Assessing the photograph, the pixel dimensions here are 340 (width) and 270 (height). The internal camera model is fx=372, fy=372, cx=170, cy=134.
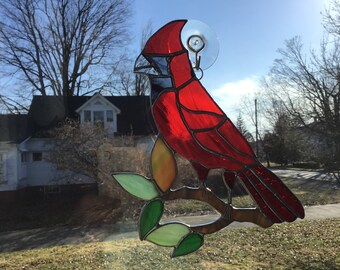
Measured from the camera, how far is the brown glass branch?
5.05 meters

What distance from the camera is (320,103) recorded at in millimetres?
9906

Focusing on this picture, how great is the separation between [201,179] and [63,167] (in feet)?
42.8

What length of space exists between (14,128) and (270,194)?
19605 mm

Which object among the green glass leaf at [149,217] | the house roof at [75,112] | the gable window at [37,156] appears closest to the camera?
the green glass leaf at [149,217]

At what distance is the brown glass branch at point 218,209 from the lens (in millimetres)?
5055

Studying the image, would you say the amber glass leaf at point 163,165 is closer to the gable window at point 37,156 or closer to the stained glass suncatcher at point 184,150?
the stained glass suncatcher at point 184,150

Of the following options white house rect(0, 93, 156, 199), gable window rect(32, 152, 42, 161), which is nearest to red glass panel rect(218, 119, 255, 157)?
white house rect(0, 93, 156, 199)

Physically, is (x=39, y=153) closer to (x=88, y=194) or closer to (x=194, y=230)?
(x=88, y=194)

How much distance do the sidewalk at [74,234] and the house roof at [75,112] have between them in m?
11.0

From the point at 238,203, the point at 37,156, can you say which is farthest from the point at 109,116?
the point at 238,203

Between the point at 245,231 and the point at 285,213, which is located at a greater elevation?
the point at 285,213

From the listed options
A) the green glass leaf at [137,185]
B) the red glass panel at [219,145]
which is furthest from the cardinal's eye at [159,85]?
the green glass leaf at [137,185]

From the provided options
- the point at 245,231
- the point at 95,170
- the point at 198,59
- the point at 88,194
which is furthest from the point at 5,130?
the point at 198,59

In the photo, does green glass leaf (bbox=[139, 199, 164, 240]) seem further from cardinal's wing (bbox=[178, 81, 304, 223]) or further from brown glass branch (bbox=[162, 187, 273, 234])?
cardinal's wing (bbox=[178, 81, 304, 223])
